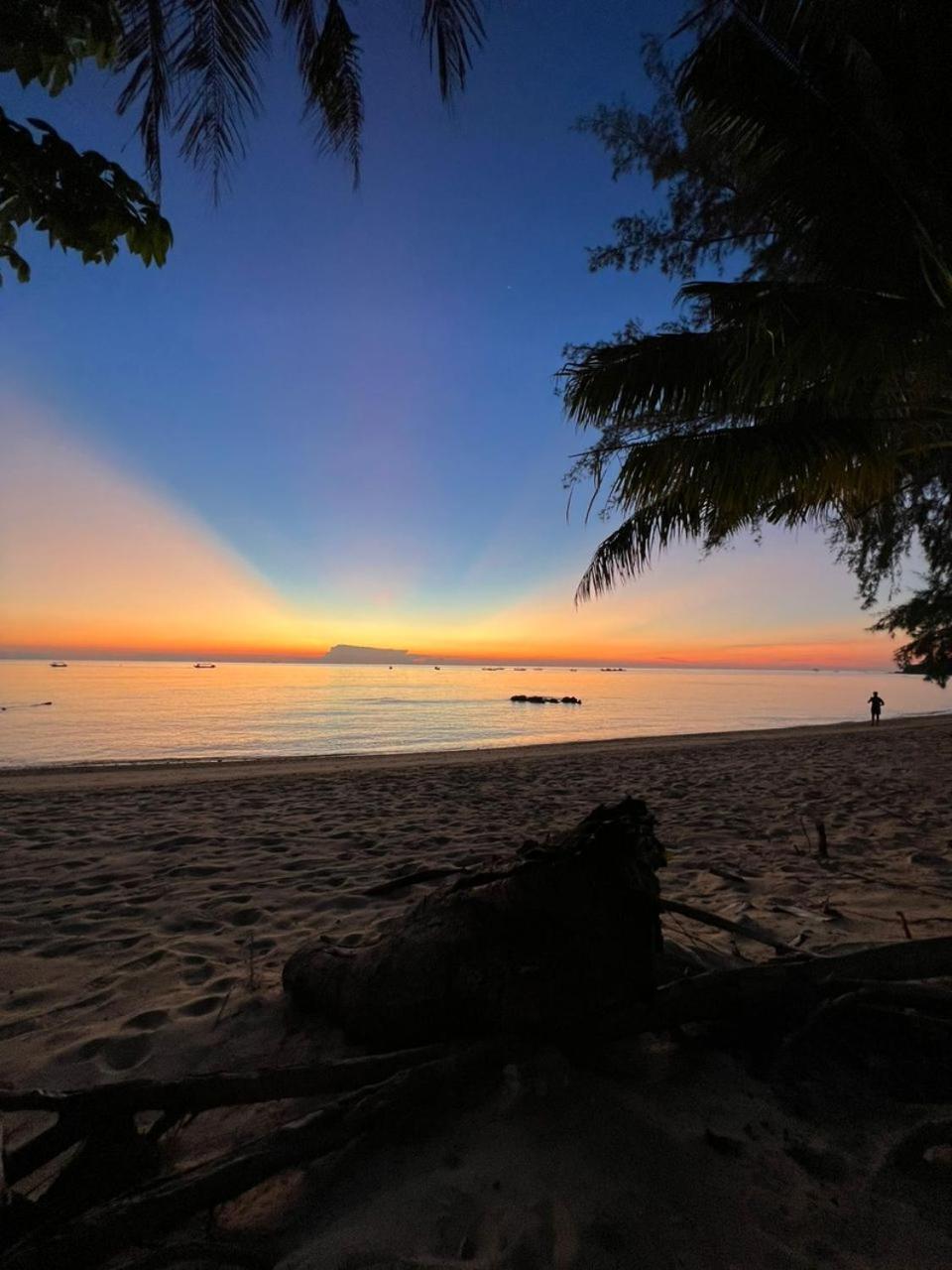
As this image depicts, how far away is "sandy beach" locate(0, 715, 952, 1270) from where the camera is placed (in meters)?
1.38

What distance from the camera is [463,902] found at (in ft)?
7.11

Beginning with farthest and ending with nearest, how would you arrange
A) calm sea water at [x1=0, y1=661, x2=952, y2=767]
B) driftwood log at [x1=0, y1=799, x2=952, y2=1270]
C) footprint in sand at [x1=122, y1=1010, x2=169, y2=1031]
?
calm sea water at [x1=0, y1=661, x2=952, y2=767]
footprint in sand at [x1=122, y1=1010, x2=169, y2=1031]
driftwood log at [x1=0, y1=799, x2=952, y2=1270]

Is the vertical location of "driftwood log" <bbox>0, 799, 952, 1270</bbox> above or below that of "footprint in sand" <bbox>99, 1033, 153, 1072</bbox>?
above

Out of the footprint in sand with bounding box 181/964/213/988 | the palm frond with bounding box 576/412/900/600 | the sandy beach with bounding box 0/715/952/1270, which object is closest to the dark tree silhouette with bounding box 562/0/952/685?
the palm frond with bounding box 576/412/900/600

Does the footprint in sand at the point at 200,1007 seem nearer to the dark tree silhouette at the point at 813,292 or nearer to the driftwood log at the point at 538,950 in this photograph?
the driftwood log at the point at 538,950

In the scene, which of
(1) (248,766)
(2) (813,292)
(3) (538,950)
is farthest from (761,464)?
(1) (248,766)

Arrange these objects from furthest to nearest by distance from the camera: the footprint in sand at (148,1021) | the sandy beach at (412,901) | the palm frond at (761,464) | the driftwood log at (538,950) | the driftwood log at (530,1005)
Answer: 1. the palm frond at (761,464)
2. the footprint in sand at (148,1021)
3. the driftwood log at (538,950)
4. the driftwood log at (530,1005)
5. the sandy beach at (412,901)

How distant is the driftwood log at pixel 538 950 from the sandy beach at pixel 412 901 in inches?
8.4

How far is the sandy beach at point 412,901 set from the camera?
1.38 m

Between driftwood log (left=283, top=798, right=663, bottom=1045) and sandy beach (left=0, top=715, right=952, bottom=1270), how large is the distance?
21cm

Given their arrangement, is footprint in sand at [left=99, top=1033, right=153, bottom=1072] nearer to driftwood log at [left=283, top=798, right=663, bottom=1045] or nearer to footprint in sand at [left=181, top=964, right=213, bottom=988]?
footprint in sand at [left=181, top=964, right=213, bottom=988]

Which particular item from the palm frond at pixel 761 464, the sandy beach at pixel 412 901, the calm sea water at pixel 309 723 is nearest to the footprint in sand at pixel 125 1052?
the sandy beach at pixel 412 901

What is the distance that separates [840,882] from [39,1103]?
185 inches

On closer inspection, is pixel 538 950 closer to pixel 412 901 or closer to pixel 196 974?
pixel 196 974
